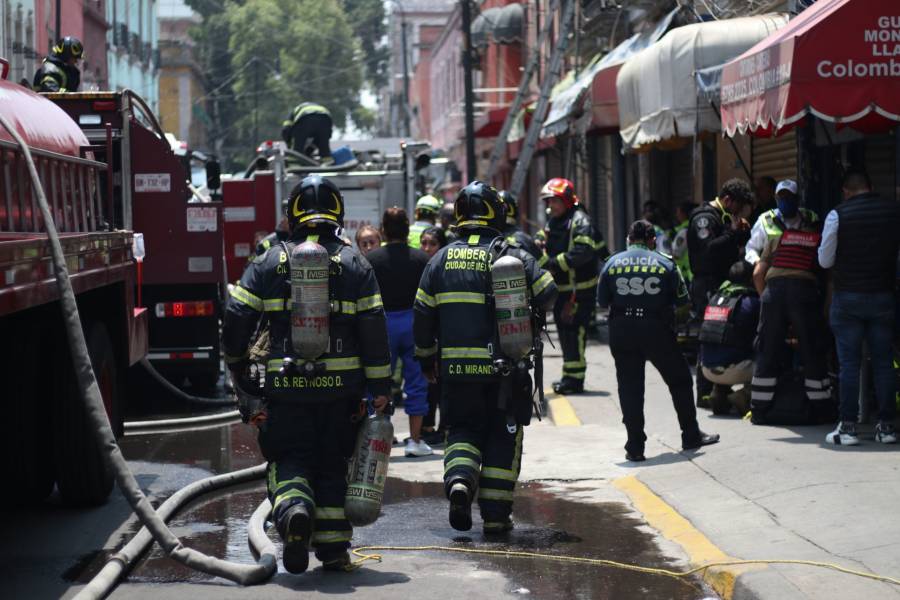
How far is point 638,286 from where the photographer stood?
9836 mm

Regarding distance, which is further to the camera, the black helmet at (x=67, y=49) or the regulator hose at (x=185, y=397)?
the regulator hose at (x=185, y=397)

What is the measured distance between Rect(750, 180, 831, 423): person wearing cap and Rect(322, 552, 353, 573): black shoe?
15.5 feet

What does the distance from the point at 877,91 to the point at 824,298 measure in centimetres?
196

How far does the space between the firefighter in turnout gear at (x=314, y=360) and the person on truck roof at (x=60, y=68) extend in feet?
20.1

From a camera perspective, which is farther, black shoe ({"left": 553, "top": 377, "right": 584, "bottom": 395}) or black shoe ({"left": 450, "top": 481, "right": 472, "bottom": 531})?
black shoe ({"left": 553, "top": 377, "right": 584, "bottom": 395})

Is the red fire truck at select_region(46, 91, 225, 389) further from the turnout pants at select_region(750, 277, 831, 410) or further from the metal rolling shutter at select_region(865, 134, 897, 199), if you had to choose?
the metal rolling shutter at select_region(865, 134, 897, 199)

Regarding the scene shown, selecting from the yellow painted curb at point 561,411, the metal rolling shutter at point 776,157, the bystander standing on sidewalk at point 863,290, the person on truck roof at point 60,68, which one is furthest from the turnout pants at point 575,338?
the person on truck roof at point 60,68

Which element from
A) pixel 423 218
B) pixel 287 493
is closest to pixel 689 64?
pixel 423 218

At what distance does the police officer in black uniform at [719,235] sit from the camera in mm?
12062

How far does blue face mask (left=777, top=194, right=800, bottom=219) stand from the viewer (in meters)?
10.5

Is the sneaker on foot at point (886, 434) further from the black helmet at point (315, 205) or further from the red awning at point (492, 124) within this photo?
the red awning at point (492, 124)

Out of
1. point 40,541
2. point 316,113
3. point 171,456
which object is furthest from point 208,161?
point 40,541

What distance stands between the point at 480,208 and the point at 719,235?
4.71 metres

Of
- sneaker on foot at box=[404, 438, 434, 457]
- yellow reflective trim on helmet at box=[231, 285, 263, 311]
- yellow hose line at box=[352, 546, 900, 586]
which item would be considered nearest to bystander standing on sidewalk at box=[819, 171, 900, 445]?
sneaker on foot at box=[404, 438, 434, 457]
